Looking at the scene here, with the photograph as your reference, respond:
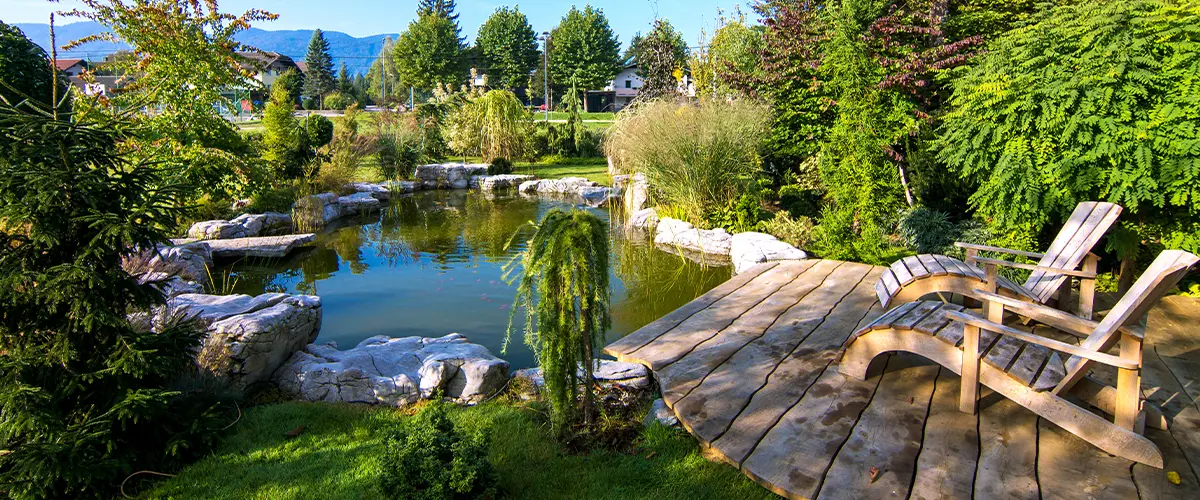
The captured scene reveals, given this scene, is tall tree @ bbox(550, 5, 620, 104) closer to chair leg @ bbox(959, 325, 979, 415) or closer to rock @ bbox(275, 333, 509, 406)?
rock @ bbox(275, 333, 509, 406)

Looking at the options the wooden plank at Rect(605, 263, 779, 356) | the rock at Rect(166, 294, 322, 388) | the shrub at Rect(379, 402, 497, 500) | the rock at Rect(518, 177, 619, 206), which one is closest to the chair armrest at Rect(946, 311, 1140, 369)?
the wooden plank at Rect(605, 263, 779, 356)

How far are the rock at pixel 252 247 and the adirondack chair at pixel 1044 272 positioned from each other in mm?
6611

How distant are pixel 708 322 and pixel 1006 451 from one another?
1922 mm

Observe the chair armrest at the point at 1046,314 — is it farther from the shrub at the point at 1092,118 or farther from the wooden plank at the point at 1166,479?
the shrub at the point at 1092,118

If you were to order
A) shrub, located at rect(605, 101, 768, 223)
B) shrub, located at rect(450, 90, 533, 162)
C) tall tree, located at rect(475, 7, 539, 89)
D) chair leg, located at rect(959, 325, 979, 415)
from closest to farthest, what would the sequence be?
chair leg, located at rect(959, 325, 979, 415) → shrub, located at rect(605, 101, 768, 223) → shrub, located at rect(450, 90, 533, 162) → tall tree, located at rect(475, 7, 539, 89)

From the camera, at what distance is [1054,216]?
5.45 metres

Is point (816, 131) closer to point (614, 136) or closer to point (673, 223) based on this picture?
point (673, 223)

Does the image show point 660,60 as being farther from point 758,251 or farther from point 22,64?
point 22,64

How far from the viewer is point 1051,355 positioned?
2.87 meters

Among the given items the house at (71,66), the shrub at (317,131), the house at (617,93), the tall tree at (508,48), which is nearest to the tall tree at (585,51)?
the house at (617,93)

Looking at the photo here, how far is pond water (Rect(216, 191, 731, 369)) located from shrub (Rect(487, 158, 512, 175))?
4.84 m

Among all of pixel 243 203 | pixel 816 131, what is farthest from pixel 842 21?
pixel 243 203

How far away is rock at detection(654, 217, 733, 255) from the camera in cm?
741

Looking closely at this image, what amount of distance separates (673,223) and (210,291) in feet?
16.5
